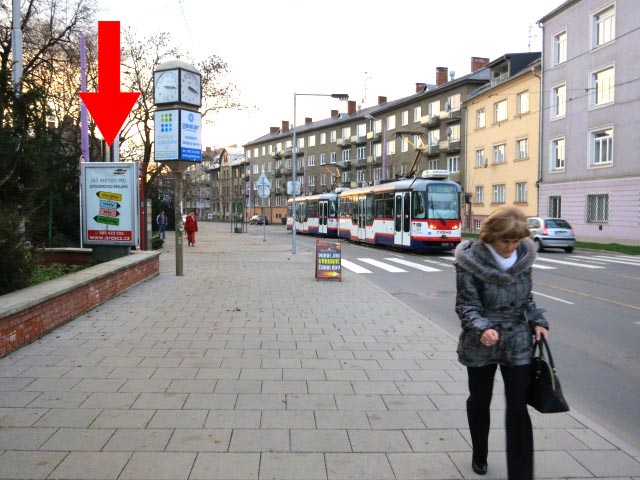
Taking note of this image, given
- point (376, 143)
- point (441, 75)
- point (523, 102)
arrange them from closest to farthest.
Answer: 1. point (523, 102)
2. point (441, 75)
3. point (376, 143)

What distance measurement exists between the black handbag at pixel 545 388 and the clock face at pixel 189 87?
41.3 feet

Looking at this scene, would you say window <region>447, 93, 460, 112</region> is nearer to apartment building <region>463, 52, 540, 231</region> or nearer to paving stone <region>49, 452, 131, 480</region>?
apartment building <region>463, 52, 540, 231</region>

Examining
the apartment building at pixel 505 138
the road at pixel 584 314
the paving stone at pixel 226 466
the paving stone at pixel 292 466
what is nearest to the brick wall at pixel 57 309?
the paving stone at pixel 226 466

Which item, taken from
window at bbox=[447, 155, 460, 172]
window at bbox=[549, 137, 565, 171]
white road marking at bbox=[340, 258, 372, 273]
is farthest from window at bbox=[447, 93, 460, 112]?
white road marking at bbox=[340, 258, 372, 273]

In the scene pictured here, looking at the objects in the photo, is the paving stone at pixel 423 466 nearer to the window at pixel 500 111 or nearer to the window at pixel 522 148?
the window at pixel 522 148

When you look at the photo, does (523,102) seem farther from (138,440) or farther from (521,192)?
(138,440)

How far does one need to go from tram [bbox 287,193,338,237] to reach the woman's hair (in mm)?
35431

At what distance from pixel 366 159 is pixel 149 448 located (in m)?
69.0

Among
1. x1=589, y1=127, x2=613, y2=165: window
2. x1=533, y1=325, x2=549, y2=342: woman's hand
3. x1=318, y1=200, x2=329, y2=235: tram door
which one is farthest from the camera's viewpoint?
x1=318, y1=200, x2=329, y2=235: tram door

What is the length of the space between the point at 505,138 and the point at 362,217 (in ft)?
53.5

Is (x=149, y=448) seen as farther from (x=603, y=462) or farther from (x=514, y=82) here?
(x=514, y=82)

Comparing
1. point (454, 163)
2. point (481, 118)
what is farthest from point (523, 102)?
point (454, 163)

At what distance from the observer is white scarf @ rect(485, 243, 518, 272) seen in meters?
3.28

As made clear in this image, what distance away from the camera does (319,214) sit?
42344mm
